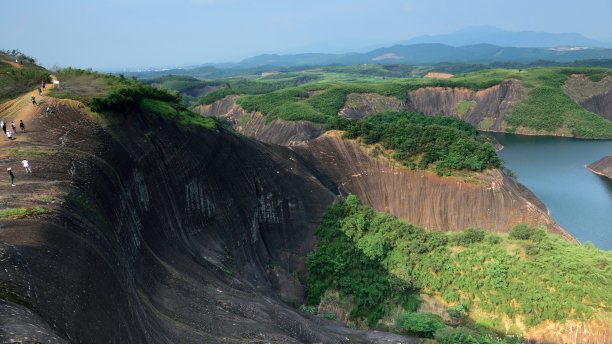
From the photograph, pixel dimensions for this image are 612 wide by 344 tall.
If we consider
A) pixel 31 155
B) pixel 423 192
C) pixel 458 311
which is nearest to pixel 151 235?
pixel 31 155

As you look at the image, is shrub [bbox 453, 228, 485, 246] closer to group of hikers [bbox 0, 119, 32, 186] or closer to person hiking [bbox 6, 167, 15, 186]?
group of hikers [bbox 0, 119, 32, 186]

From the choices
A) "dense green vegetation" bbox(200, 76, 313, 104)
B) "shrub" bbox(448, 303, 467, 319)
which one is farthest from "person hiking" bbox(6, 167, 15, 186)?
"dense green vegetation" bbox(200, 76, 313, 104)

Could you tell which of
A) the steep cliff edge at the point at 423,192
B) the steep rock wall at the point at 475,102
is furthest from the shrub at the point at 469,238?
the steep rock wall at the point at 475,102

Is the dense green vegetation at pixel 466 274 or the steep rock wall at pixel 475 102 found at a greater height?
the steep rock wall at pixel 475 102

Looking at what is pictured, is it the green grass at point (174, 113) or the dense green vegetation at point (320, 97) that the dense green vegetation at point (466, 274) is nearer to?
the green grass at point (174, 113)

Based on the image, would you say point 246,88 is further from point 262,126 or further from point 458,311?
point 458,311

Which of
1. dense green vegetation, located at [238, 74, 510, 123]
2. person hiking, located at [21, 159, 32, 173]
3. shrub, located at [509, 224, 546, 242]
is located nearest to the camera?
person hiking, located at [21, 159, 32, 173]

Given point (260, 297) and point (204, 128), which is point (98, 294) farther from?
point (204, 128)
